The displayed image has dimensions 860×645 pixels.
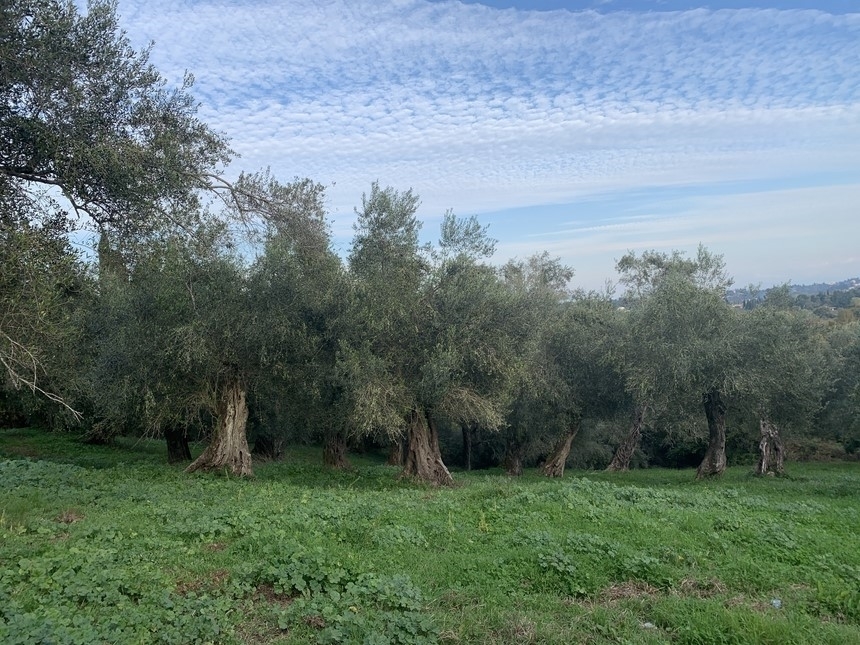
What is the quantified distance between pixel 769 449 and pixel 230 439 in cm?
2378

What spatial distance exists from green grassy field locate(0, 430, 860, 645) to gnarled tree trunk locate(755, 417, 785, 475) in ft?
52.5

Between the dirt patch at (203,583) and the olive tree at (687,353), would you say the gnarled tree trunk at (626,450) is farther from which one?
the dirt patch at (203,583)

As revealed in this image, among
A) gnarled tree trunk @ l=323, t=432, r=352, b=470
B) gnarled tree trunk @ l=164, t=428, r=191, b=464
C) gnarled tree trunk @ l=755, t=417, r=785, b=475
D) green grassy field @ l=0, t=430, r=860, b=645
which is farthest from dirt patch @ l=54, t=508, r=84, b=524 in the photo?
gnarled tree trunk @ l=755, t=417, r=785, b=475

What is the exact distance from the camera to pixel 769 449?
88.5ft

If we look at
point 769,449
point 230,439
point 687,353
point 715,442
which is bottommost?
point 769,449

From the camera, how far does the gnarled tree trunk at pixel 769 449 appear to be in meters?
26.3

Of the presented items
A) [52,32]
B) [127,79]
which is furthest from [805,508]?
[52,32]

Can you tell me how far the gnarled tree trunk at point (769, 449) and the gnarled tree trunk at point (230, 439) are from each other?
21.8 m

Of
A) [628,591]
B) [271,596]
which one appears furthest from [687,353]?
[271,596]

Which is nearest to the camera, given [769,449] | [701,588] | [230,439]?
[701,588]

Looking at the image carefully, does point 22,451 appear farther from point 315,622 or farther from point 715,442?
point 715,442

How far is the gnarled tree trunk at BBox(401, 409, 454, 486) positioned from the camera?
64.9 feet

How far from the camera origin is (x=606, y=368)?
26219 millimetres

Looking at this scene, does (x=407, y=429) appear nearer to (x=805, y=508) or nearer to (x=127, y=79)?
(x=805, y=508)
